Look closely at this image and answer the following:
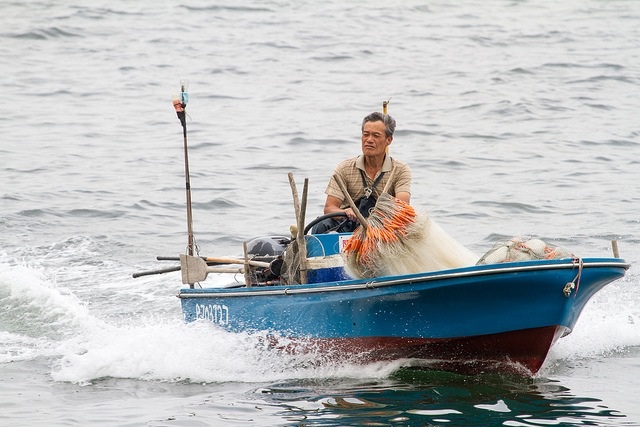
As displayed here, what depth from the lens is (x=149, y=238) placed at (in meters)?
14.1

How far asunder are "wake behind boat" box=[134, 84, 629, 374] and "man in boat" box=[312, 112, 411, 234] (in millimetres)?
432

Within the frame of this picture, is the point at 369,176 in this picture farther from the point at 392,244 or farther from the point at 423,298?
the point at 423,298

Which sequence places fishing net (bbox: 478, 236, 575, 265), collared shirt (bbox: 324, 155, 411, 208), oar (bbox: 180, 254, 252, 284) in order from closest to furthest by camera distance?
1. fishing net (bbox: 478, 236, 575, 265)
2. collared shirt (bbox: 324, 155, 411, 208)
3. oar (bbox: 180, 254, 252, 284)

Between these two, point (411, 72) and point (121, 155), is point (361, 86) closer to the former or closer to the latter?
point (411, 72)

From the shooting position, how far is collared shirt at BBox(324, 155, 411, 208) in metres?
8.80

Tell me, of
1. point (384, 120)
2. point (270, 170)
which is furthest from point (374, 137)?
point (270, 170)

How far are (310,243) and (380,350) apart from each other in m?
1.10

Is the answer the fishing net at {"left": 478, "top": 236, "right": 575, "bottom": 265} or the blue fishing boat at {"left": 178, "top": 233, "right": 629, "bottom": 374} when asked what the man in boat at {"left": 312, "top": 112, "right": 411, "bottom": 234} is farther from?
the fishing net at {"left": 478, "top": 236, "right": 575, "bottom": 265}

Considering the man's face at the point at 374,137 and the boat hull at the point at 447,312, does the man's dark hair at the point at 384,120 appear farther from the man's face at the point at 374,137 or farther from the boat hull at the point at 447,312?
the boat hull at the point at 447,312

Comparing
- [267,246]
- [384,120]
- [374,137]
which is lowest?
[267,246]

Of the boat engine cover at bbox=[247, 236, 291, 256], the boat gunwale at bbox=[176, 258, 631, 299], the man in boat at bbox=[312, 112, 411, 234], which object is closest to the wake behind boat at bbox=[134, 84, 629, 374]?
the boat gunwale at bbox=[176, 258, 631, 299]

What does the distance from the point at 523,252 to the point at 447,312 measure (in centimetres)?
68

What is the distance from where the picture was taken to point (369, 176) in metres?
8.88

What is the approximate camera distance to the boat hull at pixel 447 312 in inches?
289
